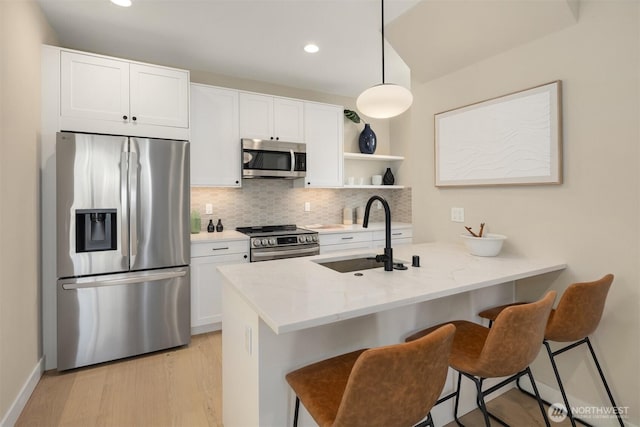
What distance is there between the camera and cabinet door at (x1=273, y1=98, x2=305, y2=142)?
363 cm

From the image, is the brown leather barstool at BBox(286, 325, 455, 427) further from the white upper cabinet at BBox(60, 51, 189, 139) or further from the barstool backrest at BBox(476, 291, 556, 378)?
the white upper cabinet at BBox(60, 51, 189, 139)

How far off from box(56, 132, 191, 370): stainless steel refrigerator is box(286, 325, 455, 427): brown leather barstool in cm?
201

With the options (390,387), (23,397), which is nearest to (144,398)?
(23,397)

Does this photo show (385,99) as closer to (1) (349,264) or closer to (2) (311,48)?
(1) (349,264)

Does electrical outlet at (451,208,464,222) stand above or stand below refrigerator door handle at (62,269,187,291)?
above

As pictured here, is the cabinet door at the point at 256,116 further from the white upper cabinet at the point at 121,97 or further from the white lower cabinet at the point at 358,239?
the white lower cabinet at the point at 358,239

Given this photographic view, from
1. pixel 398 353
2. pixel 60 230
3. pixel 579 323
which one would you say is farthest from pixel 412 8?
pixel 60 230

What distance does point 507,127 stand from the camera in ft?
7.06

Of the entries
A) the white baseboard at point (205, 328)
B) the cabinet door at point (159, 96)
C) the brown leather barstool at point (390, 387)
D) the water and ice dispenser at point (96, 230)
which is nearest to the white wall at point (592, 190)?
the brown leather barstool at point (390, 387)

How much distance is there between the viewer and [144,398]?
82.4 inches

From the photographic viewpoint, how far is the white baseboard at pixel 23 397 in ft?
5.86

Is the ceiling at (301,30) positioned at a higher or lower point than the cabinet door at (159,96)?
higher

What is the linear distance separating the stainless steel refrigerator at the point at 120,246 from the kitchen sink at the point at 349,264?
1.42 meters

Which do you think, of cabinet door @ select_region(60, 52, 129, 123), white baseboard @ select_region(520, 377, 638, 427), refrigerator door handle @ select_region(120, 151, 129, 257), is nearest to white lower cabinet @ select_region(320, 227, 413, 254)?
refrigerator door handle @ select_region(120, 151, 129, 257)
